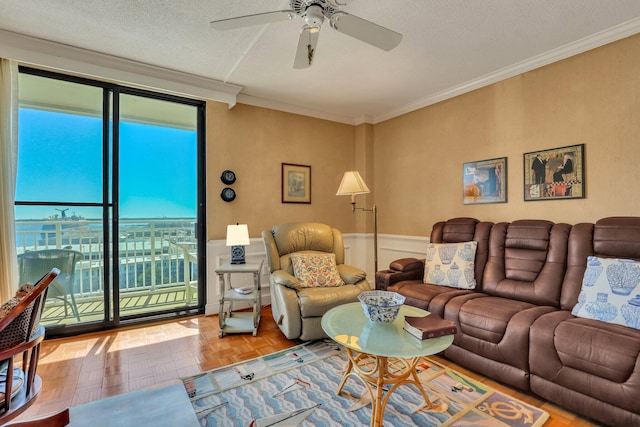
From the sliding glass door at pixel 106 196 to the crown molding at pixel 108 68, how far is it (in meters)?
0.27

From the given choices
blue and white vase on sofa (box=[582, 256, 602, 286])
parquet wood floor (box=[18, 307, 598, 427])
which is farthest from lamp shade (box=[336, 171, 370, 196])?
blue and white vase on sofa (box=[582, 256, 602, 286])

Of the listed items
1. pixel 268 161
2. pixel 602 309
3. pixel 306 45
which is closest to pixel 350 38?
pixel 306 45

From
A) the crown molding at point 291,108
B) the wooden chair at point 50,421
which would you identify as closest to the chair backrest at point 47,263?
the wooden chair at point 50,421

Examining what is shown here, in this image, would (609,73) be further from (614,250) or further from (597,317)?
(597,317)

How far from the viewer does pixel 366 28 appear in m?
1.74

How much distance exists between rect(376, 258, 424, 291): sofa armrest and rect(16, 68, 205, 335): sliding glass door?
2.03 metres

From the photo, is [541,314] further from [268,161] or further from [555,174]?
[268,161]

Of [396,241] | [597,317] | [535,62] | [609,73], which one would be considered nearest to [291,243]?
[396,241]

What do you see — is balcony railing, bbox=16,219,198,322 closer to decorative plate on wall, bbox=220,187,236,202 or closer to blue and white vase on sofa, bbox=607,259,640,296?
decorative plate on wall, bbox=220,187,236,202

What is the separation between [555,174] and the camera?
2.66 metres

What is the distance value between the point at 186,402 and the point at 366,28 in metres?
2.47

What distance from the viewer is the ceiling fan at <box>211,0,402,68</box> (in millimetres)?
1645

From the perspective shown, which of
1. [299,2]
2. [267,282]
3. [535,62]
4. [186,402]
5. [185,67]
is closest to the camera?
[299,2]

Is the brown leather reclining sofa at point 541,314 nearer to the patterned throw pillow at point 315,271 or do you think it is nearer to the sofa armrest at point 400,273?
the sofa armrest at point 400,273
